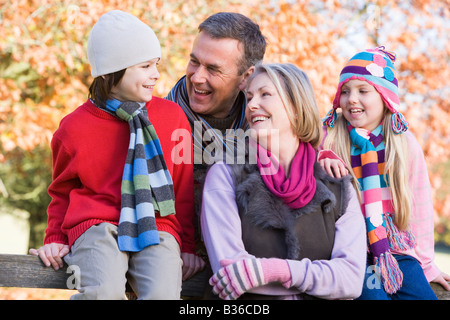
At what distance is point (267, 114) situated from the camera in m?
2.27

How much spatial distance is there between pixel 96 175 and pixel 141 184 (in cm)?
23

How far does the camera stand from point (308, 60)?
Result: 5.29 m

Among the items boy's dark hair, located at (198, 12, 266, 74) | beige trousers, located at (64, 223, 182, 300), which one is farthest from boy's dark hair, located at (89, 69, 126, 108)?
boy's dark hair, located at (198, 12, 266, 74)

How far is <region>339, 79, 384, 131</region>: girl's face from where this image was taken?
2.64m

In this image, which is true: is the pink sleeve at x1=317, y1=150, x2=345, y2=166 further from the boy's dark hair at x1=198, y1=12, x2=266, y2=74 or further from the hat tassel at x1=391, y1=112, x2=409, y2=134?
the boy's dark hair at x1=198, y1=12, x2=266, y2=74

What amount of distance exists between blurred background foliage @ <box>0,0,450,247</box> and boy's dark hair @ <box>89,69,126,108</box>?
106 inches

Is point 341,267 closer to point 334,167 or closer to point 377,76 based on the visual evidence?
point 334,167

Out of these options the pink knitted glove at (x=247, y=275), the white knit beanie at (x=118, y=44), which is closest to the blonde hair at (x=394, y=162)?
the pink knitted glove at (x=247, y=275)

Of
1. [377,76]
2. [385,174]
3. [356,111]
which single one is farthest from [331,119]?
[385,174]

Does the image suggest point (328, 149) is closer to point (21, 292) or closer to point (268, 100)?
point (268, 100)

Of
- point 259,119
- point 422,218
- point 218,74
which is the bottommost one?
point 422,218

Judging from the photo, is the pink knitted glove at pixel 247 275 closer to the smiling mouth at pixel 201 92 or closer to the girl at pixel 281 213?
the girl at pixel 281 213

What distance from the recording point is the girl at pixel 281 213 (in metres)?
1.98

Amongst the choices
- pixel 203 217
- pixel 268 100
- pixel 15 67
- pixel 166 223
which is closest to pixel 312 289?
pixel 203 217
